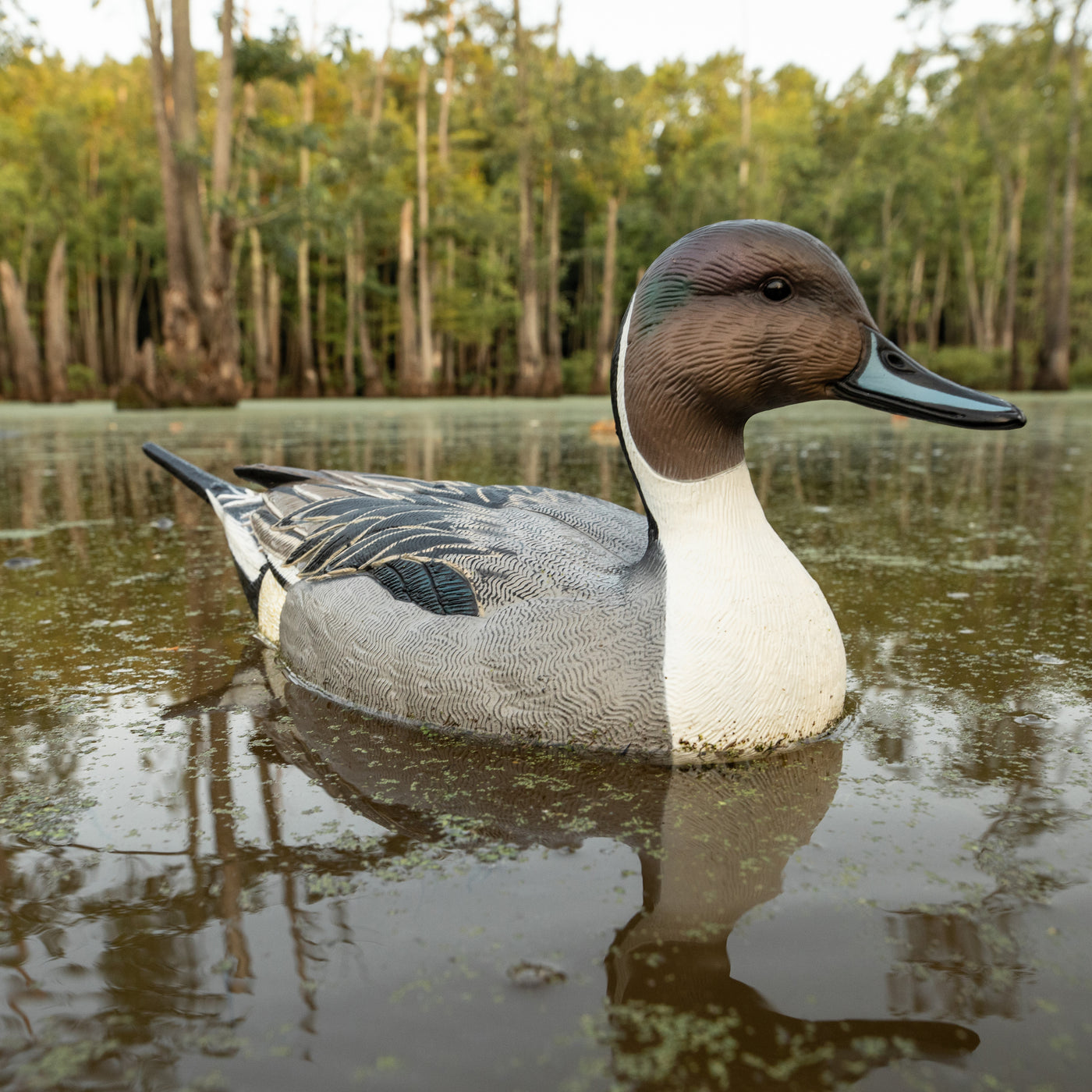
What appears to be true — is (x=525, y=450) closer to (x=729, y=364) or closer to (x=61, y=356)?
(x=729, y=364)

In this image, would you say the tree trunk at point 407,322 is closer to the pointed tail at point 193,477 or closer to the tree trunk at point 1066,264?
the tree trunk at point 1066,264

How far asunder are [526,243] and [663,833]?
27759 mm

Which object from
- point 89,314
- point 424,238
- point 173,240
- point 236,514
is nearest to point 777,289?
point 236,514

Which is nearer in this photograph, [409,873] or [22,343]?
[409,873]

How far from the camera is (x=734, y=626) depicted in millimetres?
1910

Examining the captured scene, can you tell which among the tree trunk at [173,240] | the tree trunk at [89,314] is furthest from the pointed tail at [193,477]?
the tree trunk at [89,314]

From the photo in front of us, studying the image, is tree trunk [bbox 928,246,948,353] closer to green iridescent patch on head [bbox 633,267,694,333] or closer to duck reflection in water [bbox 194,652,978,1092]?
green iridescent patch on head [bbox 633,267,694,333]

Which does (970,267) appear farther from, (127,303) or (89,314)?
(89,314)

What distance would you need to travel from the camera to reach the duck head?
1886mm

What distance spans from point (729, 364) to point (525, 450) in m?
7.47

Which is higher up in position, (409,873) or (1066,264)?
(1066,264)

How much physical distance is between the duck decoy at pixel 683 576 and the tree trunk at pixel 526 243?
1049 inches

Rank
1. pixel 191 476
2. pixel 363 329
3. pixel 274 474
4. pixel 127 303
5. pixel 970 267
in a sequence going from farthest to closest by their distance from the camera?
pixel 970 267, pixel 127 303, pixel 363 329, pixel 191 476, pixel 274 474

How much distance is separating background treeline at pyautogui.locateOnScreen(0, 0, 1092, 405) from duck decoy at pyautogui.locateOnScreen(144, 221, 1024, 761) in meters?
17.1
